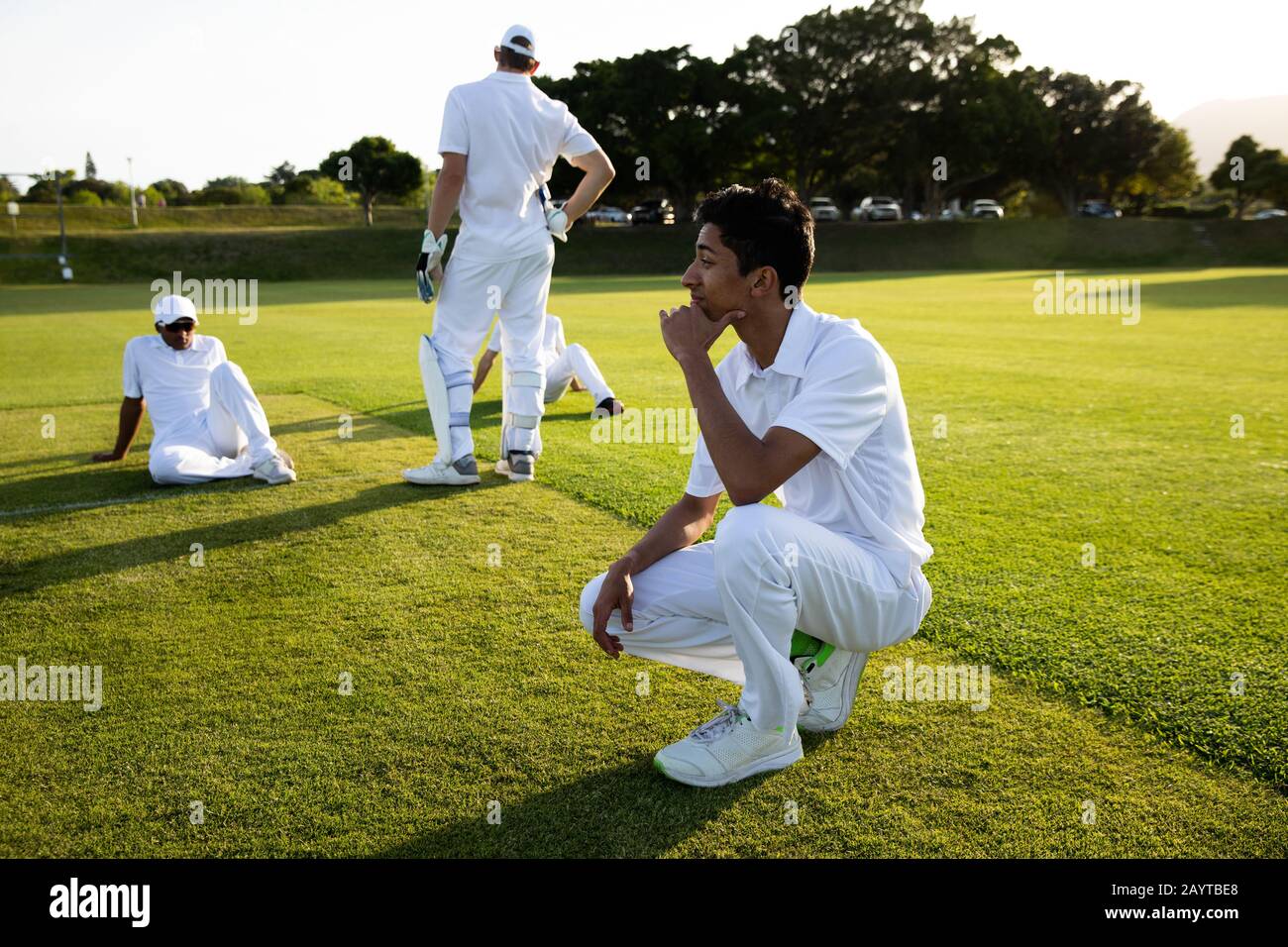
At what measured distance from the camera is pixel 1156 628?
448cm

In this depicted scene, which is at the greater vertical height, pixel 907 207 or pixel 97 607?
pixel 907 207

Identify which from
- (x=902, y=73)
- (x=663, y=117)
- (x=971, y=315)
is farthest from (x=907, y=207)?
(x=971, y=315)

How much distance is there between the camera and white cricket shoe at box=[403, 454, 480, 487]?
23.7 feet

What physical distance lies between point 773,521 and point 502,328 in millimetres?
4962

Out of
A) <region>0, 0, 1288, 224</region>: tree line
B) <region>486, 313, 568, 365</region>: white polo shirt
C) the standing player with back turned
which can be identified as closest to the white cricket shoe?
the standing player with back turned

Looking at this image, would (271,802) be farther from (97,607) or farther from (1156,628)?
(1156,628)

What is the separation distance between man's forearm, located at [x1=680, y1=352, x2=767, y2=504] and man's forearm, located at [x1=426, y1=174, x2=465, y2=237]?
14.1 feet

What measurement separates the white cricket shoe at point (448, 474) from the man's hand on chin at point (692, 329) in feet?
13.2

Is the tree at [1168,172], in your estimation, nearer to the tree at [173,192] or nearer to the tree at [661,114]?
the tree at [661,114]

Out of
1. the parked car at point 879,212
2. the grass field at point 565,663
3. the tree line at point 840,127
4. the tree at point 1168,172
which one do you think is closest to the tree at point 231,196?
the tree line at point 840,127

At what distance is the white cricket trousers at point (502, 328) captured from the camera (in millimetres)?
7305

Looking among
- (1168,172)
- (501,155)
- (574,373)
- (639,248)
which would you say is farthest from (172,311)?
(1168,172)

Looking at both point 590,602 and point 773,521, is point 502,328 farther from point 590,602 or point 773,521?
point 773,521
